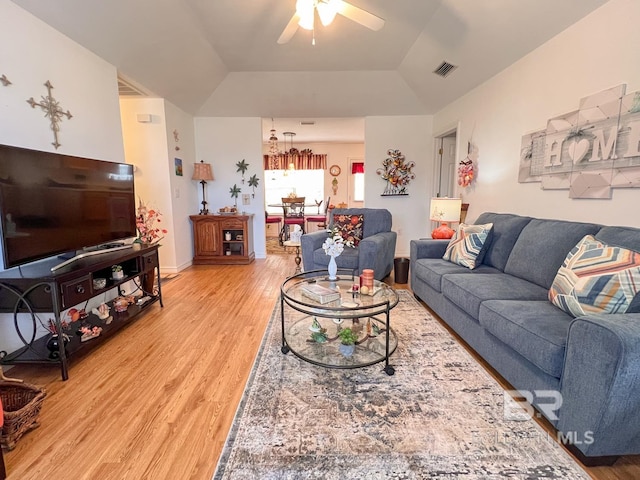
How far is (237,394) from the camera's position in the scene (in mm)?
1766

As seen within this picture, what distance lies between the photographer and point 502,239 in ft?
8.73

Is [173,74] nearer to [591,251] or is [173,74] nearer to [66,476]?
[66,476]

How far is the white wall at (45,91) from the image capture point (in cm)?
199

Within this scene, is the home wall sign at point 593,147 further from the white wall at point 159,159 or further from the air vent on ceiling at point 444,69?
the white wall at point 159,159

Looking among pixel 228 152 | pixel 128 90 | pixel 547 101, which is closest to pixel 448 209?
pixel 547 101

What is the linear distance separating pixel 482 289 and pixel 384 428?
113 cm

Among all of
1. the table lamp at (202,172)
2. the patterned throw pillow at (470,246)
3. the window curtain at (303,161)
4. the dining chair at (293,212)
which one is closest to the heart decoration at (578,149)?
the patterned throw pillow at (470,246)

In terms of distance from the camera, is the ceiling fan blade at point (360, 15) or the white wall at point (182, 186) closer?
the ceiling fan blade at point (360, 15)

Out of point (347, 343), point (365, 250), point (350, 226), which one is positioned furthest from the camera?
point (350, 226)

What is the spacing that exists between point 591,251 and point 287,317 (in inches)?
86.2

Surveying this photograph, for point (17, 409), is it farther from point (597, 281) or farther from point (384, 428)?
point (597, 281)

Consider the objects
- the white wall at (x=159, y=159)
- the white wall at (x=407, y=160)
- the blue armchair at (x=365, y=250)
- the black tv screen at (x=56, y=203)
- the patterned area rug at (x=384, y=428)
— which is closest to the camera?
the patterned area rug at (x=384, y=428)

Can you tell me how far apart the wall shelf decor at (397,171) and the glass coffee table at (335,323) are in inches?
122

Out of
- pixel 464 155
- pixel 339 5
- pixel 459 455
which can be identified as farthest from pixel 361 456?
pixel 464 155
